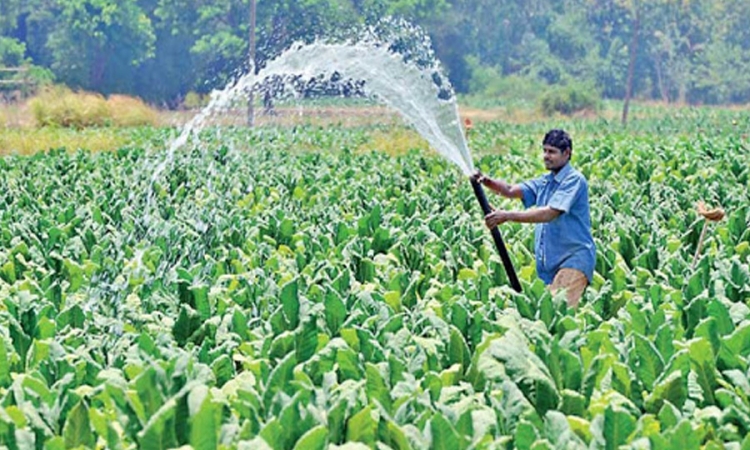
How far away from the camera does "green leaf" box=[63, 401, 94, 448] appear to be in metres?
4.95

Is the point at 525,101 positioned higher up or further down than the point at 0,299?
further down

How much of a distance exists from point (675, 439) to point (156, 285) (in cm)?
434

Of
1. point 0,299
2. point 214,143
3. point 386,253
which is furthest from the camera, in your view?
point 214,143

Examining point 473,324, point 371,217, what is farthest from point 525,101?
point 473,324

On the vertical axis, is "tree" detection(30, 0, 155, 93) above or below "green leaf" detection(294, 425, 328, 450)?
below

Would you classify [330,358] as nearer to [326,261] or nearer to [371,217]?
[326,261]

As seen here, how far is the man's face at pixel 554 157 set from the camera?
791 cm

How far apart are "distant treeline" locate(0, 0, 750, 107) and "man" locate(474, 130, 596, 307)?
4580 centimetres

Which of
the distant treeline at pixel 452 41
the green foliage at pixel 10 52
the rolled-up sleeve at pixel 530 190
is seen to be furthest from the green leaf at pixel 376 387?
the green foliage at pixel 10 52

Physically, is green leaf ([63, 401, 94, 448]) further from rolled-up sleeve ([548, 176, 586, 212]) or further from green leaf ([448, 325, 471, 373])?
rolled-up sleeve ([548, 176, 586, 212])

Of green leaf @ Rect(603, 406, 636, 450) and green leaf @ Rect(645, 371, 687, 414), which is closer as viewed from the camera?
green leaf @ Rect(603, 406, 636, 450)

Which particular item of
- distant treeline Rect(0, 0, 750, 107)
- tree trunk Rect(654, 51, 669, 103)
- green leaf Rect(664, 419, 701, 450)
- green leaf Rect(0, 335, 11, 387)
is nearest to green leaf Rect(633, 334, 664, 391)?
green leaf Rect(664, 419, 701, 450)

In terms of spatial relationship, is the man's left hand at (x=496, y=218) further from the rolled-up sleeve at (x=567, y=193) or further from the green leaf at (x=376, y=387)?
the green leaf at (x=376, y=387)

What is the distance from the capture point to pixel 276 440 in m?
4.60
